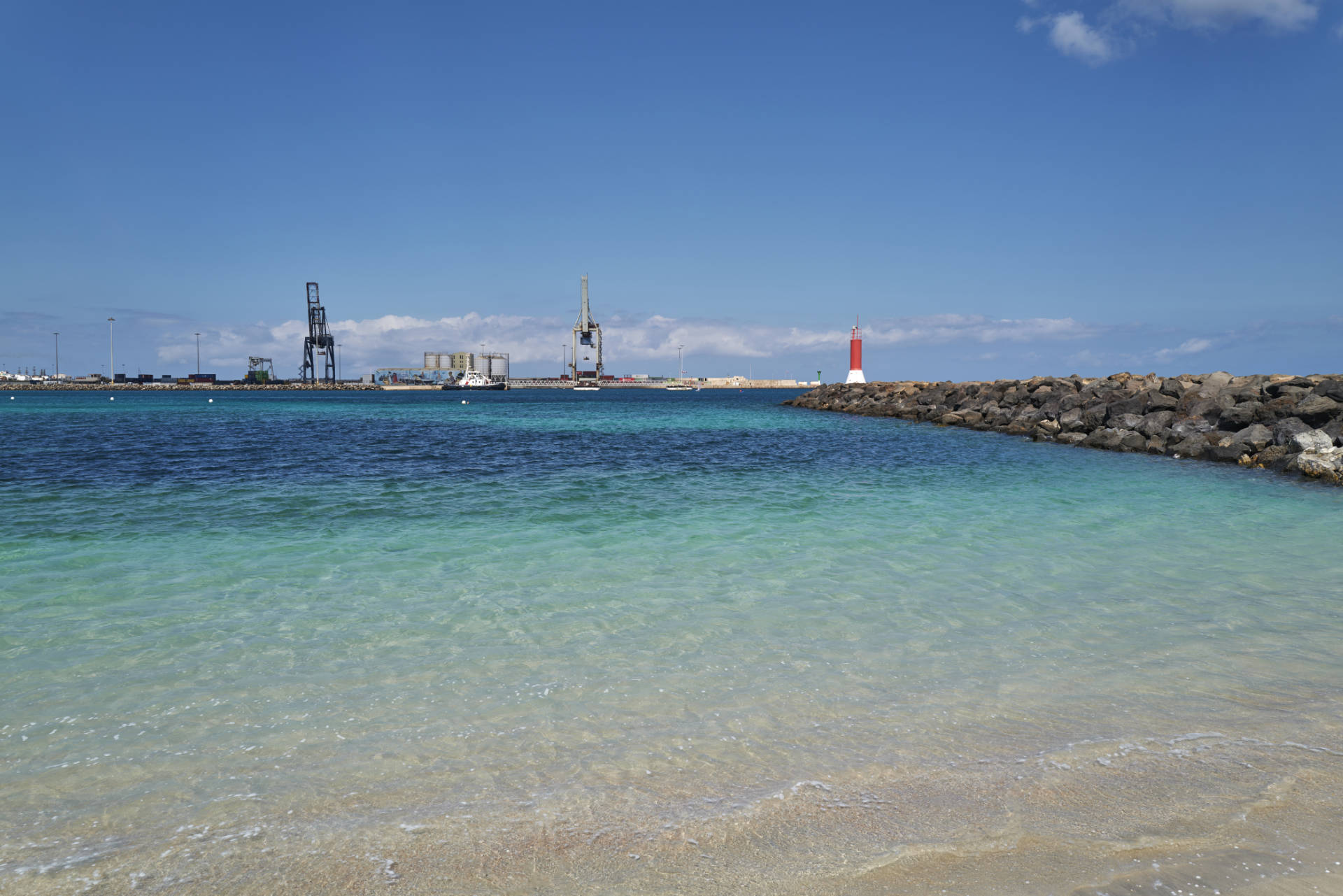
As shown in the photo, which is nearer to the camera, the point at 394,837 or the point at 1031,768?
the point at 394,837

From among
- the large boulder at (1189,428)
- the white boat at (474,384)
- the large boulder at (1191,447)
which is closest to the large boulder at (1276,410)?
the large boulder at (1189,428)

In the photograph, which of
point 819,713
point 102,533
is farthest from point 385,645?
point 102,533

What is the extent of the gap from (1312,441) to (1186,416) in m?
5.86

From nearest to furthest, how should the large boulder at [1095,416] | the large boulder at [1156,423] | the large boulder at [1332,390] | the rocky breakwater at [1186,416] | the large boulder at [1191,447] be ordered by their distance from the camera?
the rocky breakwater at [1186,416]
the large boulder at [1332,390]
the large boulder at [1191,447]
the large boulder at [1156,423]
the large boulder at [1095,416]

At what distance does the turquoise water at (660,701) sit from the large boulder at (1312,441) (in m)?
Answer: 6.75

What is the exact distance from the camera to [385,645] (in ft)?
16.8

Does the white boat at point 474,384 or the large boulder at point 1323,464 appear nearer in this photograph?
the large boulder at point 1323,464

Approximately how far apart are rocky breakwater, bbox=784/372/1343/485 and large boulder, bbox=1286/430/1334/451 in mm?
25

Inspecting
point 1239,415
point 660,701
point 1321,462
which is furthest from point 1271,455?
point 660,701

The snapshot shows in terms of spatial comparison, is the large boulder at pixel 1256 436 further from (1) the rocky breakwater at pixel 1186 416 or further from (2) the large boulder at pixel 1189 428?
(2) the large boulder at pixel 1189 428

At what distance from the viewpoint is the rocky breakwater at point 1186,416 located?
16484 mm

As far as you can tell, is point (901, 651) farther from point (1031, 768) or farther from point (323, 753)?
point (323, 753)

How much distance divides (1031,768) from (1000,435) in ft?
83.5

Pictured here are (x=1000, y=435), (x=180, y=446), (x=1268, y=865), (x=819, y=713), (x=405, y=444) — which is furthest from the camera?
(x=1000, y=435)
